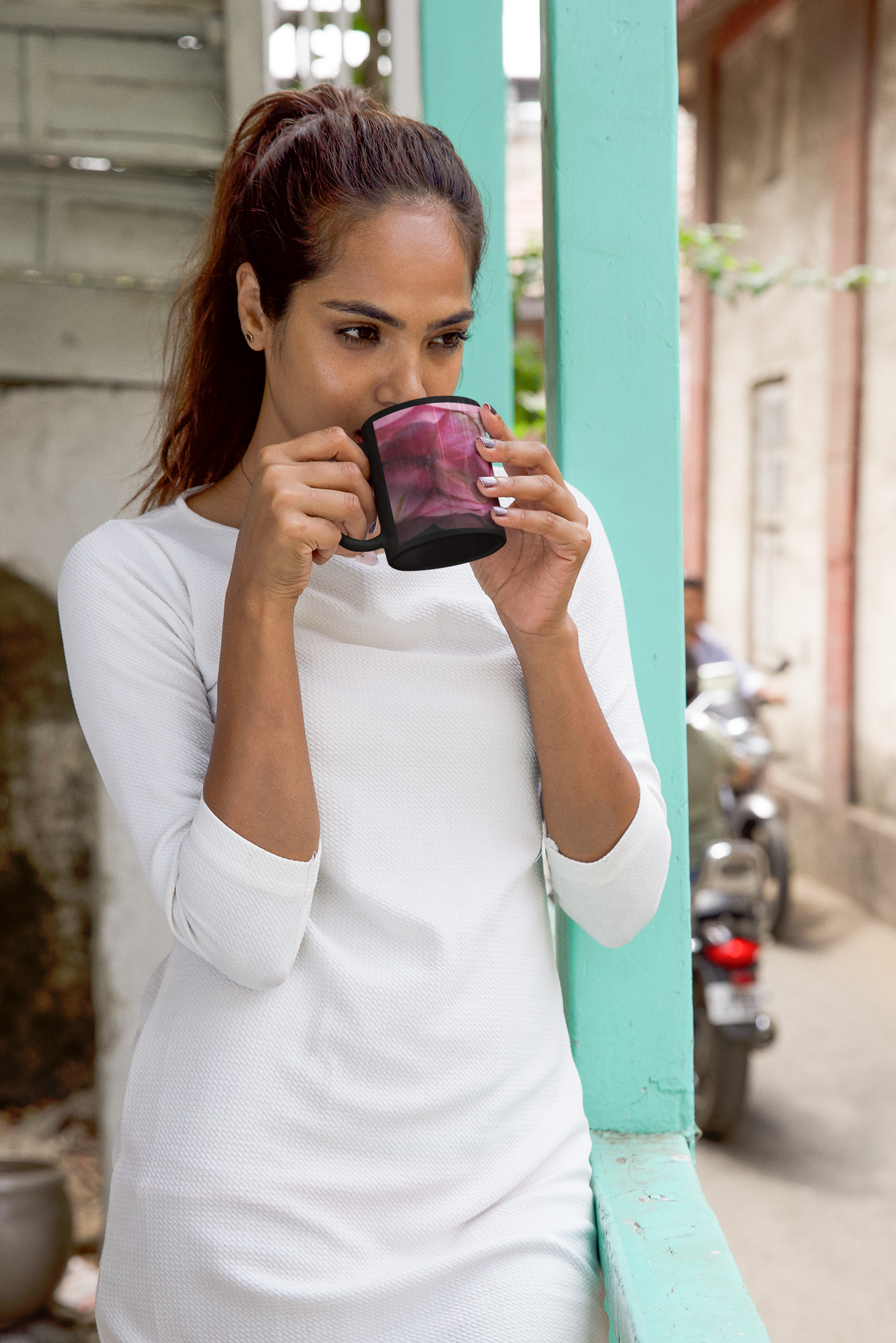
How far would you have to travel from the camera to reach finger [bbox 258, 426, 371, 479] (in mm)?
1051

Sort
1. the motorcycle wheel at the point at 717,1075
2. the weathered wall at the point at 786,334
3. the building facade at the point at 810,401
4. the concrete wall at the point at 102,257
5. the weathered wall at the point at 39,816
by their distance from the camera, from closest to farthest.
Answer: the concrete wall at the point at 102,257 < the weathered wall at the point at 39,816 < the motorcycle wheel at the point at 717,1075 < the building facade at the point at 810,401 < the weathered wall at the point at 786,334

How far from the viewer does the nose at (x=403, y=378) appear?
3.79 feet

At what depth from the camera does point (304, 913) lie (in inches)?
44.3

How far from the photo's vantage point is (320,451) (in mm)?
1059

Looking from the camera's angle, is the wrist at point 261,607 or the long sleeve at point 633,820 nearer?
the wrist at point 261,607

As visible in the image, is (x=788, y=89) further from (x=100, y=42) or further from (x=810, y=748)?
(x=100, y=42)

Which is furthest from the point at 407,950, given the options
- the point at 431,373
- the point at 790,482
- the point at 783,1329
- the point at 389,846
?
the point at 790,482

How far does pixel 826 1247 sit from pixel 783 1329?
0.45 m

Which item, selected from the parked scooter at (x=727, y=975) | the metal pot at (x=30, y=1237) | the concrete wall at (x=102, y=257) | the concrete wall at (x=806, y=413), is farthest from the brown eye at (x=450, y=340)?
the concrete wall at (x=806, y=413)

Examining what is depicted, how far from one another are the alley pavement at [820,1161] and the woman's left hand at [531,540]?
9.64 ft

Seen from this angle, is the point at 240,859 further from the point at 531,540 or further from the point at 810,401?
the point at 810,401

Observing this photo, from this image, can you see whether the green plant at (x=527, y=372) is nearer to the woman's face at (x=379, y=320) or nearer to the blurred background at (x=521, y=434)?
the blurred background at (x=521, y=434)

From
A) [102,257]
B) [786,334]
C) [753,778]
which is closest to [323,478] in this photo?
[102,257]

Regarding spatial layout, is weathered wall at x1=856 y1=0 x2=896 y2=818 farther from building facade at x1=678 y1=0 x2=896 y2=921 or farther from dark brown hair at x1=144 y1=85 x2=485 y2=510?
dark brown hair at x1=144 y1=85 x2=485 y2=510
